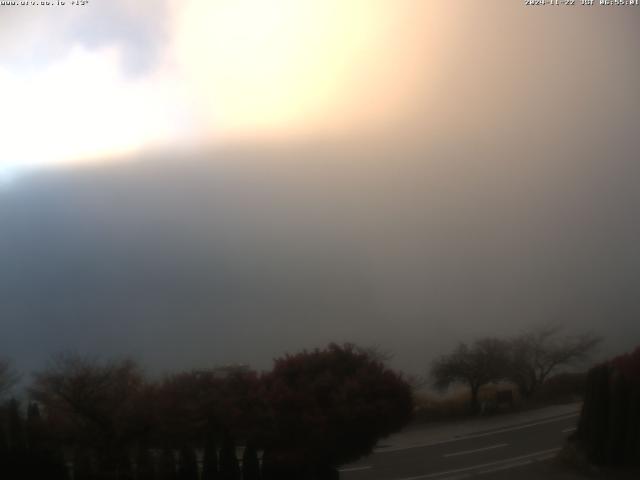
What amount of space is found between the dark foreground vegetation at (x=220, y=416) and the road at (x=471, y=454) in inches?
4.0

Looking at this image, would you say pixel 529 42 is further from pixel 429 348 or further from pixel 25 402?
pixel 25 402

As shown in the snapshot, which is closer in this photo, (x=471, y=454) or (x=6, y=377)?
(x=471, y=454)

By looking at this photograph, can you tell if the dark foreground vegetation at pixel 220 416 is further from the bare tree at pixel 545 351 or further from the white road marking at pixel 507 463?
the bare tree at pixel 545 351

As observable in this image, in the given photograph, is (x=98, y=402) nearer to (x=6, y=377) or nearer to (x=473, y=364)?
(x=6, y=377)

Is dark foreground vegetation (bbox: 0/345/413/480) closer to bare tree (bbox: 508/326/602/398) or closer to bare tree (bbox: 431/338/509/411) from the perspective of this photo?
bare tree (bbox: 431/338/509/411)

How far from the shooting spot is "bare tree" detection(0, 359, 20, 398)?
9.52 ft

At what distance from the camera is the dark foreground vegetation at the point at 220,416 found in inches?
107

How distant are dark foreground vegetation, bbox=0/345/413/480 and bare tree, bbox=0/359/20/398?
5.3 inches

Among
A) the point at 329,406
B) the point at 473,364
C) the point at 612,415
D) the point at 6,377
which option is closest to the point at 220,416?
the point at 329,406

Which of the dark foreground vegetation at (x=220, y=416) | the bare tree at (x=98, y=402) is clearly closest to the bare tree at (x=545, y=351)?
the dark foreground vegetation at (x=220, y=416)

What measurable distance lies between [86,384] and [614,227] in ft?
9.17

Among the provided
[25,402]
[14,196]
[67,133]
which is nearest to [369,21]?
[67,133]

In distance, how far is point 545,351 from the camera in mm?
2809

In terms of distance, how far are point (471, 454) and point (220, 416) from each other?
125 centimetres
